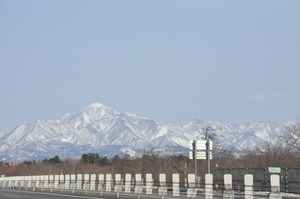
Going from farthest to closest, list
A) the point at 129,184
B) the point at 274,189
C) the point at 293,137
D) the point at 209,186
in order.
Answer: the point at 293,137 < the point at 129,184 < the point at 209,186 < the point at 274,189

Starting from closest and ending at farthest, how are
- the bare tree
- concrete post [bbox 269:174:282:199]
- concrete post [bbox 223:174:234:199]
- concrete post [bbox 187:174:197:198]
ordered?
concrete post [bbox 269:174:282:199], concrete post [bbox 223:174:234:199], concrete post [bbox 187:174:197:198], the bare tree

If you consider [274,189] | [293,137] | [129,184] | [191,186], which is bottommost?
[274,189]

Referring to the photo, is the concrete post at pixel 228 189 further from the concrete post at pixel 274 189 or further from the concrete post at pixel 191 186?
the concrete post at pixel 191 186

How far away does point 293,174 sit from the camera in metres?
53.8

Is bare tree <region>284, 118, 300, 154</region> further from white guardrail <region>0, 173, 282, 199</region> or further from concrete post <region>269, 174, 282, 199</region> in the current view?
concrete post <region>269, 174, 282, 199</region>

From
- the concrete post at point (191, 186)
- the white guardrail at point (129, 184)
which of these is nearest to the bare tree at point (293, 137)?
the white guardrail at point (129, 184)

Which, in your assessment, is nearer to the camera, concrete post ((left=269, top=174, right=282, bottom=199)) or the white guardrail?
concrete post ((left=269, top=174, right=282, bottom=199))

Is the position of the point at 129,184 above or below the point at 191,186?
above

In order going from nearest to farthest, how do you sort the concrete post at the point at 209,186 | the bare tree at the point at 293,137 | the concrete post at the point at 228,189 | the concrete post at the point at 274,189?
the concrete post at the point at 274,189, the concrete post at the point at 228,189, the concrete post at the point at 209,186, the bare tree at the point at 293,137

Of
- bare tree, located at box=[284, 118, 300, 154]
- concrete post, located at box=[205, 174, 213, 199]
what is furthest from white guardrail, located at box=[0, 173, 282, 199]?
bare tree, located at box=[284, 118, 300, 154]

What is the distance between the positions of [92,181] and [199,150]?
12.2 meters

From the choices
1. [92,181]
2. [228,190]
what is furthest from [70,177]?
[228,190]

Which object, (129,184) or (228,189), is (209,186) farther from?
(129,184)

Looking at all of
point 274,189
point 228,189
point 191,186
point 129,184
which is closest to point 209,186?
point 191,186
